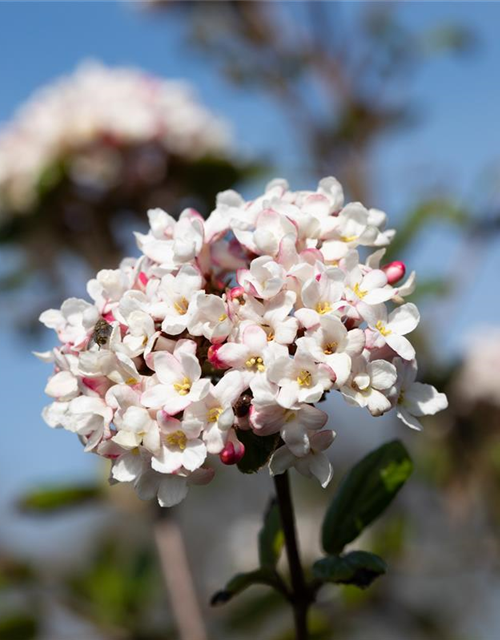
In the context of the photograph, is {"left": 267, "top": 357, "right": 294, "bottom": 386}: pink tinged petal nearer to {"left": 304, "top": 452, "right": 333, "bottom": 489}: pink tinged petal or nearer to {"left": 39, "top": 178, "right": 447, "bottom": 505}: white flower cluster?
{"left": 39, "top": 178, "right": 447, "bottom": 505}: white flower cluster

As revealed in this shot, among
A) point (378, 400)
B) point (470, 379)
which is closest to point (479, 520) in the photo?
point (470, 379)

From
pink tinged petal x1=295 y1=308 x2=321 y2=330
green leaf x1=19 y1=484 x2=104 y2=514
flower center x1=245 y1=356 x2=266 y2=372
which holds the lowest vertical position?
flower center x1=245 y1=356 x2=266 y2=372

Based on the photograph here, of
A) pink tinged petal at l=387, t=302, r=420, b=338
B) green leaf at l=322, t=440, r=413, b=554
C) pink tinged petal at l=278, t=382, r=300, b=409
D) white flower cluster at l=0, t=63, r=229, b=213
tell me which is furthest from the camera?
white flower cluster at l=0, t=63, r=229, b=213

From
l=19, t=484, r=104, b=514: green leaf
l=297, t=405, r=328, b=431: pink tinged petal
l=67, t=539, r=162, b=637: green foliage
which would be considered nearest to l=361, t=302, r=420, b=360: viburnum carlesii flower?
l=297, t=405, r=328, b=431: pink tinged petal

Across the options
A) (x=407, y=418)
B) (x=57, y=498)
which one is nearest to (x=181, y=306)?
(x=407, y=418)

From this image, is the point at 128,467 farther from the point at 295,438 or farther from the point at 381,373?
the point at 381,373
